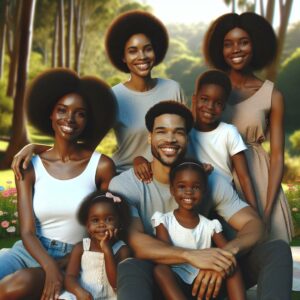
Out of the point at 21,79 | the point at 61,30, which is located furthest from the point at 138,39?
the point at 61,30

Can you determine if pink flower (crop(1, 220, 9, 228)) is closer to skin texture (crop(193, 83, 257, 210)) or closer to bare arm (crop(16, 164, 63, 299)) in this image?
bare arm (crop(16, 164, 63, 299))

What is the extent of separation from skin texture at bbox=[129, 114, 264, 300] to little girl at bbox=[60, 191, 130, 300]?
0.10 metres

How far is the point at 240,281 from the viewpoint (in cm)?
298

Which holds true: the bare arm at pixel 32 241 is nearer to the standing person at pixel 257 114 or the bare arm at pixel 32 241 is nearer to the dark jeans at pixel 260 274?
the dark jeans at pixel 260 274

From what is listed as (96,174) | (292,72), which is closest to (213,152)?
(96,174)

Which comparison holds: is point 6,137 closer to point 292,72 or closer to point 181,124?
point 292,72

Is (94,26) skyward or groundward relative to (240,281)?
skyward

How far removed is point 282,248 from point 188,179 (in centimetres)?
58

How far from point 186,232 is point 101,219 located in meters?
0.44

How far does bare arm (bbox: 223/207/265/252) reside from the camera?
122 inches

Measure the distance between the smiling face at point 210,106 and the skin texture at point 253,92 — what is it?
266 mm

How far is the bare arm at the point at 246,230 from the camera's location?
3.10m

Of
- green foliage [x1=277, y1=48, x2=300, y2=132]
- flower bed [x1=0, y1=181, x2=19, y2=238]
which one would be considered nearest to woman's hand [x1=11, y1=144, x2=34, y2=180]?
flower bed [x1=0, y1=181, x2=19, y2=238]

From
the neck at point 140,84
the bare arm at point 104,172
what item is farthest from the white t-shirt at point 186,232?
the neck at point 140,84
